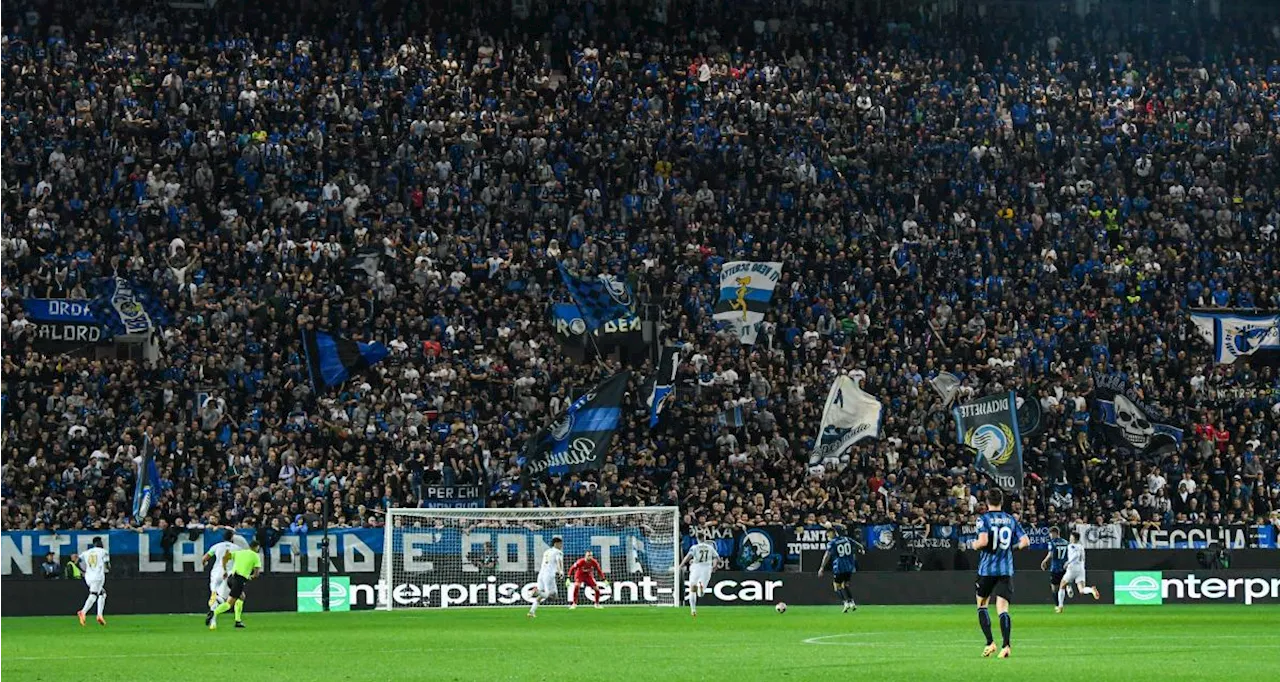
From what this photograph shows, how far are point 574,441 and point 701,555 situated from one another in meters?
7.20

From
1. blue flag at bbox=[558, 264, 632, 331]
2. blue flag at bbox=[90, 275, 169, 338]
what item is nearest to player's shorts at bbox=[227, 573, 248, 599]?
blue flag at bbox=[90, 275, 169, 338]

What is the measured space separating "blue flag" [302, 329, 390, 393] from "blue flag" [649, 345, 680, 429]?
8.31 m

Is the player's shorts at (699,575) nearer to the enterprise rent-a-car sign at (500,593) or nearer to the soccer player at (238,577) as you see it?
the enterprise rent-a-car sign at (500,593)

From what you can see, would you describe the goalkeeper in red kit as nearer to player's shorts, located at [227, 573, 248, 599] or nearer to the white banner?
player's shorts, located at [227, 573, 248, 599]

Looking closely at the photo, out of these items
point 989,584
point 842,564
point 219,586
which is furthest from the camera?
point 842,564

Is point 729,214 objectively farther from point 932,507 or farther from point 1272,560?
point 1272,560

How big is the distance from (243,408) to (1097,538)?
76.2ft

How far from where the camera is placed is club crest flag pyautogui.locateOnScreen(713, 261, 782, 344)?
193 ft

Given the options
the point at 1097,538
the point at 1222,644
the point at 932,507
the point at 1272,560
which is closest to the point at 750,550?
the point at 932,507

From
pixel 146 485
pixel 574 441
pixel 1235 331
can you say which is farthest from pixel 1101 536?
pixel 146 485

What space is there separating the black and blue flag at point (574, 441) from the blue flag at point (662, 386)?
1810mm

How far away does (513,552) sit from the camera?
49.6 m

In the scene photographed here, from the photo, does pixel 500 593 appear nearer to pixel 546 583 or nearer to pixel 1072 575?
pixel 546 583

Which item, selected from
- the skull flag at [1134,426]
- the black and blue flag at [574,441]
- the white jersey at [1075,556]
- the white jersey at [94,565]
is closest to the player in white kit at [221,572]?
the white jersey at [94,565]
